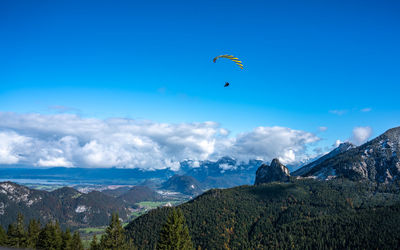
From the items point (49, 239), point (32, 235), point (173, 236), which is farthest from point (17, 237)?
point (173, 236)

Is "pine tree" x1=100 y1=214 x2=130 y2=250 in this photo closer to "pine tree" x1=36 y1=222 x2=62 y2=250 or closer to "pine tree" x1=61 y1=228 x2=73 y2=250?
"pine tree" x1=61 y1=228 x2=73 y2=250

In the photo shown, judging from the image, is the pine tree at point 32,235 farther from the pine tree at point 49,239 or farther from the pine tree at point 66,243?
the pine tree at point 66,243

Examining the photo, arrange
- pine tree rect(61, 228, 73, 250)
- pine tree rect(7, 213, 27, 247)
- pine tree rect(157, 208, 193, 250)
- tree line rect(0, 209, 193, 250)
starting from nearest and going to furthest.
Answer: pine tree rect(157, 208, 193, 250), tree line rect(0, 209, 193, 250), pine tree rect(61, 228, 73, 250), pine tree rect(7, 213, 27, 247)

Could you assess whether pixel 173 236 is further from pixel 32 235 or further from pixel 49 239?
pixel 32 235

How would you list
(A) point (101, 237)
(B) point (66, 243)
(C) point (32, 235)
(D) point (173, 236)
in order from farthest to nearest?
(C) point (32, 235)
(B) point (66, 243)
(A) point (101, 237)
(D) point (173, 236)

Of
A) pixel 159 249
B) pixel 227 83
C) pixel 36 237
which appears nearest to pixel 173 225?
pixel 159 249

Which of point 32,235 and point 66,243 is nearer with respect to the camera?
point 66,243

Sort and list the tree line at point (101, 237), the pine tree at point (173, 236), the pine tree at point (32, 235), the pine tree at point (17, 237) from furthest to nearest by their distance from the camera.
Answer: the pine tree at point (32, 235) < the pine tree at point (17, 237) < the tree line at point (101, 237) < the pine tree at point (173, 236)

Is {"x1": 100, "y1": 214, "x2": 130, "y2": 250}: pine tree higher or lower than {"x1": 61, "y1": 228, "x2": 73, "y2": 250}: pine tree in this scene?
higher

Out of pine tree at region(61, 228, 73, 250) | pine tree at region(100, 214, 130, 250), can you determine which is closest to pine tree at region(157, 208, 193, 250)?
pine tree at region(100, 214, 130, 250)

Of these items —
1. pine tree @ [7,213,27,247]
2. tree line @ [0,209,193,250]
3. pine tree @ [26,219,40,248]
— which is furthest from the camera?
pine tree @ [26,219,40,248]

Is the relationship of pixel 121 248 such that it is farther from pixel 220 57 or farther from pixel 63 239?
pixel 220 57

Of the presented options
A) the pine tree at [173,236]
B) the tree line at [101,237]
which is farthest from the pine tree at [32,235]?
the pine tree at [173,236]
